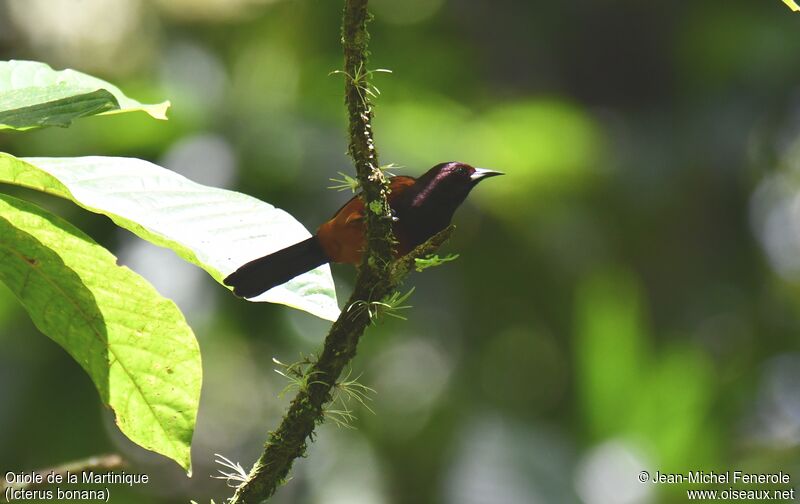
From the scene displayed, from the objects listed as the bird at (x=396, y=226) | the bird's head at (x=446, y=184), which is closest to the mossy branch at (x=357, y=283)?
the bird at (x=396, y=226)

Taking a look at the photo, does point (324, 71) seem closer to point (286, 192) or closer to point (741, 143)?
point (286, 192)

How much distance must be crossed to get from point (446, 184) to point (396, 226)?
429 mm

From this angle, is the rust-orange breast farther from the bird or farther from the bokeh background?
the bokeh background

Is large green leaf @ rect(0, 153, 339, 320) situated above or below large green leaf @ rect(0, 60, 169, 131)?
below

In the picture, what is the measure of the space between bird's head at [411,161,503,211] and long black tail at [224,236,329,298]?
387 millimetres

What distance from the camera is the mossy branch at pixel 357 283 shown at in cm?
149

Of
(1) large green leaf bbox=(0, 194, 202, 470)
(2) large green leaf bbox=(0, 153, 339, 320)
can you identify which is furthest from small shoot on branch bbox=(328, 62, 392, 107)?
(1) large green leaf bbox=(0, 194, 202, 470)

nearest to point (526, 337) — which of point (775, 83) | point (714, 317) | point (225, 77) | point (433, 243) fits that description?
point (714, 317)

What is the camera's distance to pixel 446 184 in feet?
8.23

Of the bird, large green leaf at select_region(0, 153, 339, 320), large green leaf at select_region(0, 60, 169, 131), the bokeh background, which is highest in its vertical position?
large green leaf at select_region(0, 60, 169, 131)

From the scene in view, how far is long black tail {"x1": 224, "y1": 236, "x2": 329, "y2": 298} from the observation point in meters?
1.58

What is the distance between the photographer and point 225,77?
6.44 m

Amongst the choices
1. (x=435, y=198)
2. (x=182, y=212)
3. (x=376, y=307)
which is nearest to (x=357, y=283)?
(x=376, y=307)

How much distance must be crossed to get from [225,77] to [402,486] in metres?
3.58
